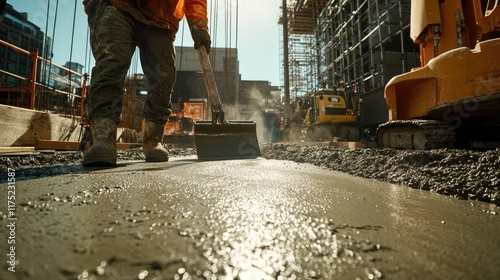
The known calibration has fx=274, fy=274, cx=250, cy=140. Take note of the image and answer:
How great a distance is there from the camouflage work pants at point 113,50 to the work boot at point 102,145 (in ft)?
0.18

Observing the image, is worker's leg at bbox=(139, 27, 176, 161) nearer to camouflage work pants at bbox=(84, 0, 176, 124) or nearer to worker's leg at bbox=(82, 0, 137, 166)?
camouflage work pants at bbox=(84, 0, 176, 124)

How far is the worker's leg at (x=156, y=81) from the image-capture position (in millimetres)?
2332

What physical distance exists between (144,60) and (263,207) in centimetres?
215

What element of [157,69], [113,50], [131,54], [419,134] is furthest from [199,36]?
[419,134]

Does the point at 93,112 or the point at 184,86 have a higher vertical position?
the point at 184,86

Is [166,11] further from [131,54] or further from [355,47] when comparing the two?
[355,47]

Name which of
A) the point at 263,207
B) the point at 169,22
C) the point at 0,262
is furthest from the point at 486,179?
the point at 169,22

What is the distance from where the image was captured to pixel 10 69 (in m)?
18.2

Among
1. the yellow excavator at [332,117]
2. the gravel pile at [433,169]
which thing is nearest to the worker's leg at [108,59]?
the gravel pile at [433,169]

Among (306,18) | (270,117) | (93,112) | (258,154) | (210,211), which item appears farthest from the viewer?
(306,18)

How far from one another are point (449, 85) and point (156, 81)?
267 centimetres

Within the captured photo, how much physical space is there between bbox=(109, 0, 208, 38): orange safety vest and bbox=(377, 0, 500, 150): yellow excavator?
2192 mm

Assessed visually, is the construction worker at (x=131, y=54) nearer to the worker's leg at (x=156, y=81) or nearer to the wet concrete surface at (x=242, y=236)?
the worker's leg at (x=156, y=81)

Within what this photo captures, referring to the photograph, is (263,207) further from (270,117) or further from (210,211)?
(270,117)
